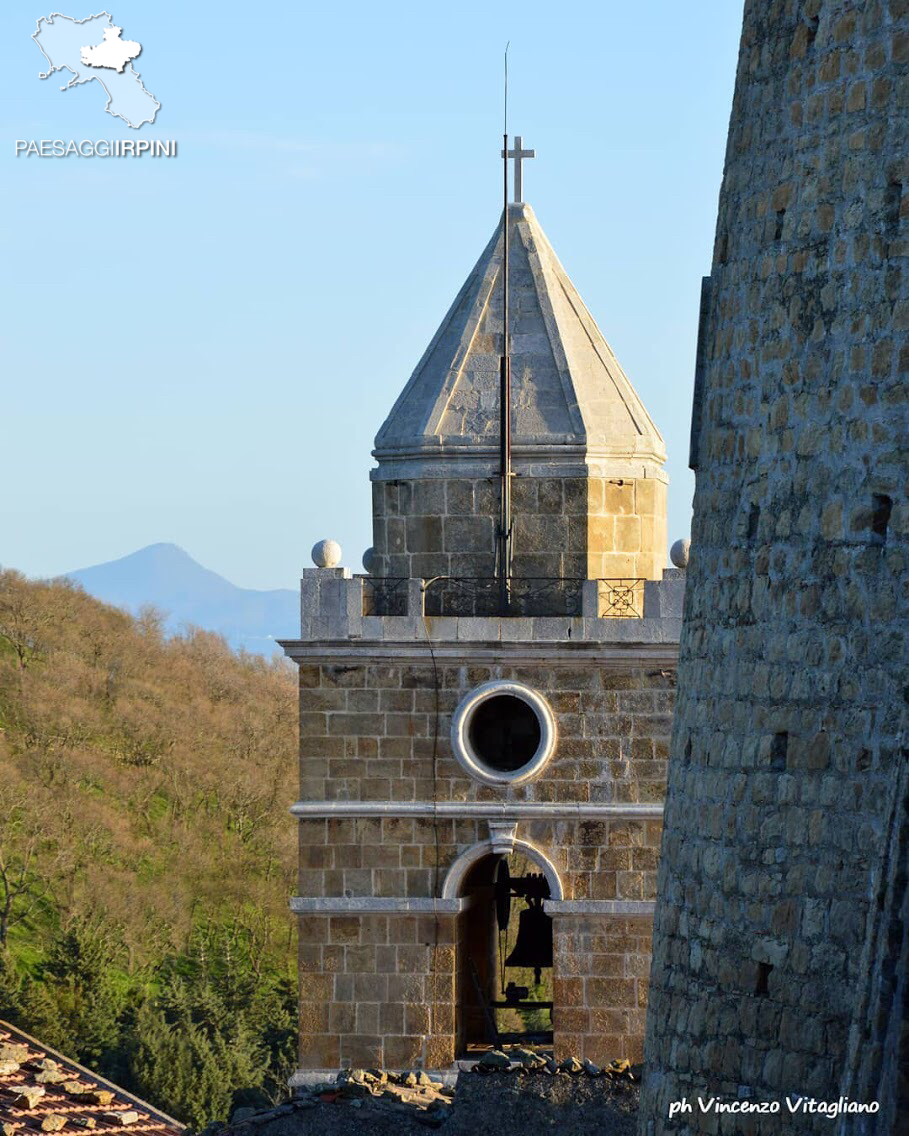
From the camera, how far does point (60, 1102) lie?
2052 centimetres

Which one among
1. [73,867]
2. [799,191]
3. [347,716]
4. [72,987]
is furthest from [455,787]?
[73,867]

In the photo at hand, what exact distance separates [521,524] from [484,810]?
177 centimetres

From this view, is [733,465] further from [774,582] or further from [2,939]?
[2,939]

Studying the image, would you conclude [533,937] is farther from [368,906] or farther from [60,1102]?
[60,1102]

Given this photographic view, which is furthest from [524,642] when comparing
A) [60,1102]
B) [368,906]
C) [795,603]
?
[795,603]

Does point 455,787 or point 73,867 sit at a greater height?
point 455,787

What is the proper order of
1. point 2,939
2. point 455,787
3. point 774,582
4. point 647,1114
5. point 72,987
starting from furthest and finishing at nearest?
point 2,939, point 72,987, point 455,787, point 647,1114, point 774,582

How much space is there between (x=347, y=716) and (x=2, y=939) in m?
23.4

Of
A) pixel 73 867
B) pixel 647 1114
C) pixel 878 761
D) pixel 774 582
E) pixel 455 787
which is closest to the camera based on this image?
pixel 878 761

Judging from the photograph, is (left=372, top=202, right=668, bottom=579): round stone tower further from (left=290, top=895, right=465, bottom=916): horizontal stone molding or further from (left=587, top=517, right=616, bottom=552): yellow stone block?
(left=290, top=895, right=465, bottom=916): horizontal stone molding

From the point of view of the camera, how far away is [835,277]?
8.40 meters

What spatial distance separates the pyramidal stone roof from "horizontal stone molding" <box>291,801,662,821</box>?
203cm

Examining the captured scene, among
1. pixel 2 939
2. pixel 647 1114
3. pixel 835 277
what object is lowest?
pixel 2 939

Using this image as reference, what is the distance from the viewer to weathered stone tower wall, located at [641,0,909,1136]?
319 inches
